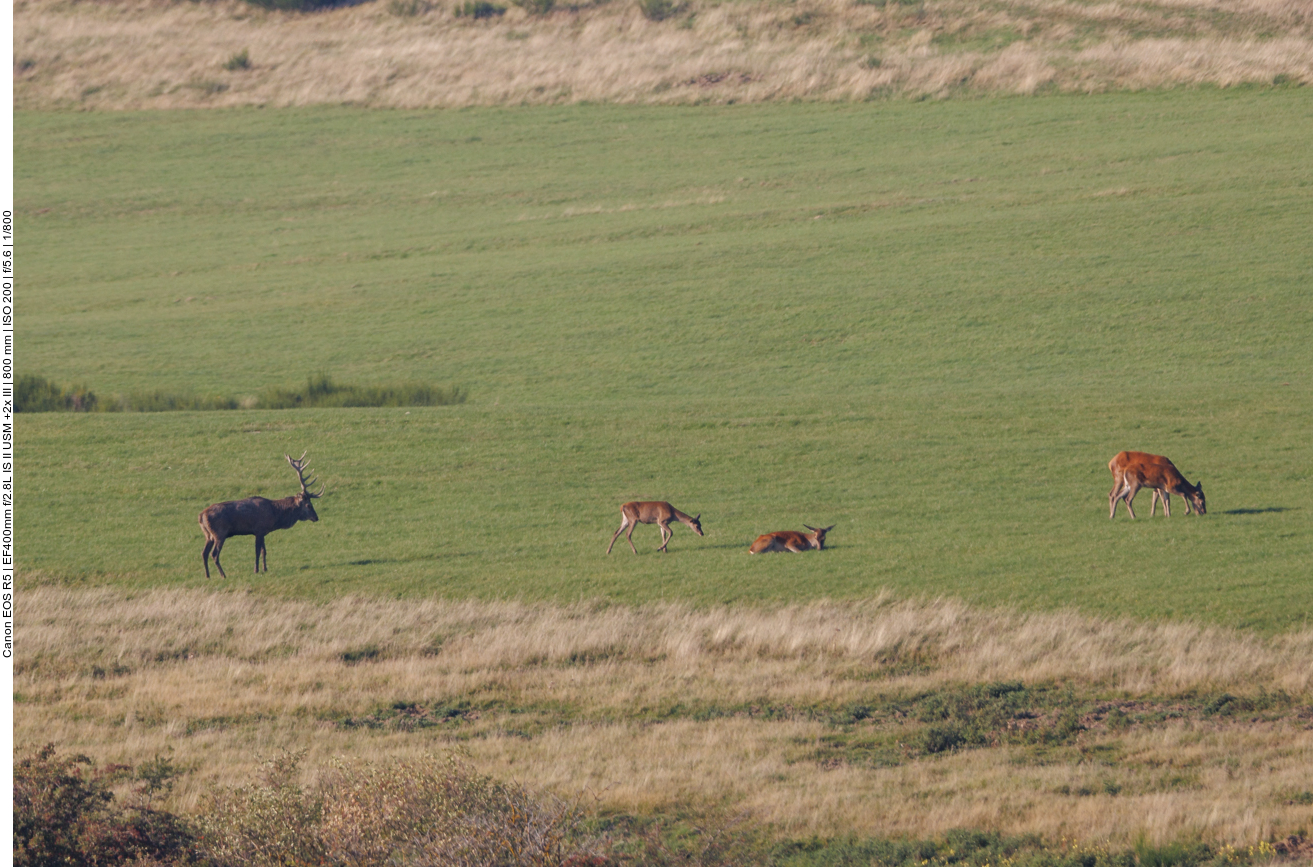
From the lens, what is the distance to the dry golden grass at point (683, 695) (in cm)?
1412

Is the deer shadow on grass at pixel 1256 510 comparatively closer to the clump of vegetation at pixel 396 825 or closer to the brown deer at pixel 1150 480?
the brown deer at pixel 1150 480

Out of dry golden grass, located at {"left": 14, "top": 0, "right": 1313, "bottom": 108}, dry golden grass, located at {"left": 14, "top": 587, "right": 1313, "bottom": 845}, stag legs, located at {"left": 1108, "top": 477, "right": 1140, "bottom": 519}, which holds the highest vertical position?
dry golden grass, located at {"left": 14, "top": 0, "right": 1313, "bottom": 108}

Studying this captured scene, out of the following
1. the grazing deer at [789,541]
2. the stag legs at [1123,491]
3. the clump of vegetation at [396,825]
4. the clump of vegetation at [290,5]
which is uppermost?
the clump of vegetation at [290,5]

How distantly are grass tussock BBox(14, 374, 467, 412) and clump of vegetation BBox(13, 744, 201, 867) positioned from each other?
28.5 metres

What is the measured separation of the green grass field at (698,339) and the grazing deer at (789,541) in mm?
393

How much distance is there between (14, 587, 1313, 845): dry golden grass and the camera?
14117 millimetres

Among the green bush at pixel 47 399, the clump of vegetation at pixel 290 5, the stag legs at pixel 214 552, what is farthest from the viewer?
the clump of vegetation at pixel 290 5

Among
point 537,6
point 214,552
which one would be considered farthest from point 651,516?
point 537,6

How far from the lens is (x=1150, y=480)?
83.9ft

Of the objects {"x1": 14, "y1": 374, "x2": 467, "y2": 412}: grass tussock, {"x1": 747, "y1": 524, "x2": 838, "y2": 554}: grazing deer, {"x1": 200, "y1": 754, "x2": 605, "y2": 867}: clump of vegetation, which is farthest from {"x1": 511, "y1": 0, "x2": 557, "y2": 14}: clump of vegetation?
{"x1": 200, "y1": 754, "x2": 605, "y2": 867}: clump of vegetation

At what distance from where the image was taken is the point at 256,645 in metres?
20.5

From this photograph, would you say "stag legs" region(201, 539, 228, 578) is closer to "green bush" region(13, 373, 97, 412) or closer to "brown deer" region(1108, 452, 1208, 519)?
"brown deer" region(1108, 452, 1208, 519)

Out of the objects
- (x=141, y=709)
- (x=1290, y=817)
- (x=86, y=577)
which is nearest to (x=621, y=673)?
(x=141, y=709)

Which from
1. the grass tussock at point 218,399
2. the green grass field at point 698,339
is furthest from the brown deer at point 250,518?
the grass tussock at point 218,399
